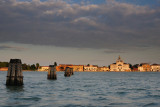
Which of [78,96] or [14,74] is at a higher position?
[14,74]

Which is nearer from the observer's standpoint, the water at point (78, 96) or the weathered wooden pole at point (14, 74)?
the water at point (78, 96)

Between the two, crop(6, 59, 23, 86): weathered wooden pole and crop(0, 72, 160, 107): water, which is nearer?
crop(0, 72, 160, 107): water

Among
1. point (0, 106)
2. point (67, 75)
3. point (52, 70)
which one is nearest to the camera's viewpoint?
point (0, 106)

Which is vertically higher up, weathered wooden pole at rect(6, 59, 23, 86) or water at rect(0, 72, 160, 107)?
weathered wooden pole at rect(6, 59, 23, 86)

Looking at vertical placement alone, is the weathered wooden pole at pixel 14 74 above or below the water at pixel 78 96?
above

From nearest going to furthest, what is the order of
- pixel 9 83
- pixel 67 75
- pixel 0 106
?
pixel 0 106, pixel 9 83, pixel 67 75

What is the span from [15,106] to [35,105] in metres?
1.55

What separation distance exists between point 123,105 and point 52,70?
124ft

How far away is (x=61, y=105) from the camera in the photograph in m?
19.5

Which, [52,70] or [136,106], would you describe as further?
[52,70]

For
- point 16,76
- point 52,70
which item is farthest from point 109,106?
point 52,70

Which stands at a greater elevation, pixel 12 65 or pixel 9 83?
pixel 12 65

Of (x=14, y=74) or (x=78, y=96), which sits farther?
(x=14, y=74)

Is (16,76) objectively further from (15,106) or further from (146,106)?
(146,106)
